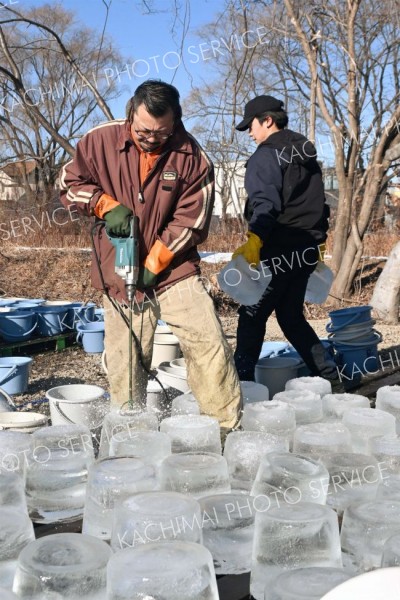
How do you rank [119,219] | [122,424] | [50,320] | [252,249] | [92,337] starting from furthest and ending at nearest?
[50,320] < [92,337] < [252,249] < [119,219] < [122,424]

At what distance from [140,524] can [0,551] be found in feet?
1.37

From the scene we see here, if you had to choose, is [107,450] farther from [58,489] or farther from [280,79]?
[280,79]

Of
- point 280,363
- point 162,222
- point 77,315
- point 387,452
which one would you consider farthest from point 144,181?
point 77,315

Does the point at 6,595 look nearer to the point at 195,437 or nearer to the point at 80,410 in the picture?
the point at 195,437

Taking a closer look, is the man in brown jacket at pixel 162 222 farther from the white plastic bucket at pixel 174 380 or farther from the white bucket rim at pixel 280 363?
the white bucket rim at pixel 280 363

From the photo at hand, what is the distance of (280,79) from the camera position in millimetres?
19078

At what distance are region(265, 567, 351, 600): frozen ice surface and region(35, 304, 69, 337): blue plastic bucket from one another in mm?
5500

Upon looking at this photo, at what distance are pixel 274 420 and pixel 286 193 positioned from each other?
170 centimetres

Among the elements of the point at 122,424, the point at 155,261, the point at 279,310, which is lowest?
the point at 122,424

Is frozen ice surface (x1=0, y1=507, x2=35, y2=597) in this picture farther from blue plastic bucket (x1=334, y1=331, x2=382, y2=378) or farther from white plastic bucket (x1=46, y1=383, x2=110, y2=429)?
blue plastic bucket (x1=334, y1=331, x2=382, y2=378)

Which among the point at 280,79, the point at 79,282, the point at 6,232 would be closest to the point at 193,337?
the point at 79,282

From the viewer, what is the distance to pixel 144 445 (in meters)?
2.48

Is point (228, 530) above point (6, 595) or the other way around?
the other way around

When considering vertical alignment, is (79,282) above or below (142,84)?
below
